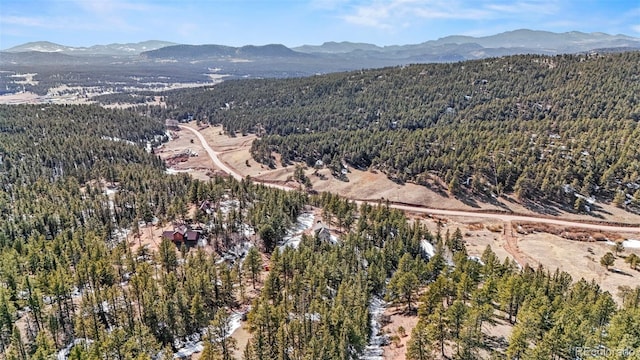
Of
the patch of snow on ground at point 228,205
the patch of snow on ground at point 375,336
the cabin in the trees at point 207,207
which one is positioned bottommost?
the patch of snow on ground at point 375,336

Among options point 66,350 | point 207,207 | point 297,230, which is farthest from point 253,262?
point 207,207

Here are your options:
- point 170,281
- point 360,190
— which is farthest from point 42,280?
point 360,190

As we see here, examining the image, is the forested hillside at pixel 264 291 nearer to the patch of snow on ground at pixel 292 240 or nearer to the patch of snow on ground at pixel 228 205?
the patch of snow on ground at pixel 228 205

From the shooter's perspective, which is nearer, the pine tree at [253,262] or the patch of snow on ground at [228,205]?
the pine tree at [253,262]

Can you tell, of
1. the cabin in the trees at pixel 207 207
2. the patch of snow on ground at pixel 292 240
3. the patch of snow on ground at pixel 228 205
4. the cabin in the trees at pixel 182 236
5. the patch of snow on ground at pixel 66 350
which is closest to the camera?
the patch of snow on ground at pixel 66 350

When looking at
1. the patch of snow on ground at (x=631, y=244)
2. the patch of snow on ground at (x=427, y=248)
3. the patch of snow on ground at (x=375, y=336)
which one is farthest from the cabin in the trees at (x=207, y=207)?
the patch of snow on ground at (x=631, y=244)

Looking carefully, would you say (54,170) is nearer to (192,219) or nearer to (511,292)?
(192,219)
